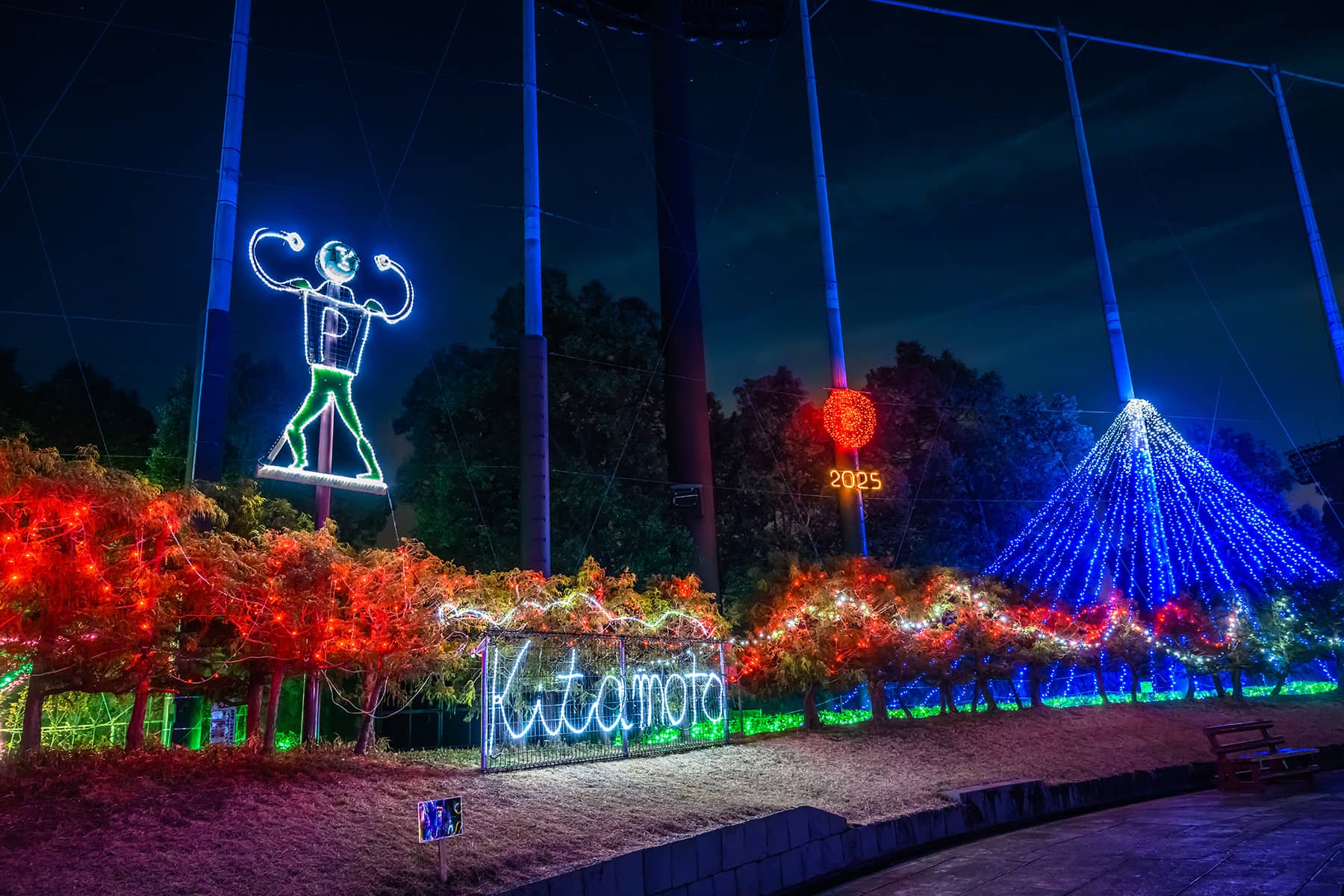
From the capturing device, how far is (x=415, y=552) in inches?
516

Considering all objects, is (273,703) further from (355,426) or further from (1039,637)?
(1039,637)

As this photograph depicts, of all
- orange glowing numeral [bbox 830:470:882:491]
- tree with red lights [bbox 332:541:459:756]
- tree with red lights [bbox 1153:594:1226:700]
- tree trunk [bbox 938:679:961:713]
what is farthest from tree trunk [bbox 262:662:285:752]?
tree with red lights [bbox 1153:594:1226:700]

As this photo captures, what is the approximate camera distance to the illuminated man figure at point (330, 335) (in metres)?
13.9

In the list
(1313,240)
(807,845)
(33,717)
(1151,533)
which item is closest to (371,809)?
(33,717)

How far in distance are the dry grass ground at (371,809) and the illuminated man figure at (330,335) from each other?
4.93 m

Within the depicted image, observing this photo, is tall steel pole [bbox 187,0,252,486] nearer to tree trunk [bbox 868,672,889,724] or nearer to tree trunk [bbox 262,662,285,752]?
tree trunk [bbox 262,662,285,752]

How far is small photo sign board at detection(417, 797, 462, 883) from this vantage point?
6.84m

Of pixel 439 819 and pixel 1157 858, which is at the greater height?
pixel 439 819

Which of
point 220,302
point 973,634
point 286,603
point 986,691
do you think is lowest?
point 986,691

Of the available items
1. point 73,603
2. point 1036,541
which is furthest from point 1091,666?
point 73,603

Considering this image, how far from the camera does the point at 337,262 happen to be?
14.7 metres

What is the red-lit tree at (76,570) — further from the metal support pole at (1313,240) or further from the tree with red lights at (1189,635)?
the metal support pole at (1313,240)

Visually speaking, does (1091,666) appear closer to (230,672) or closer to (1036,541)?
(1036,541)

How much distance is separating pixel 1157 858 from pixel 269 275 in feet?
43.6
